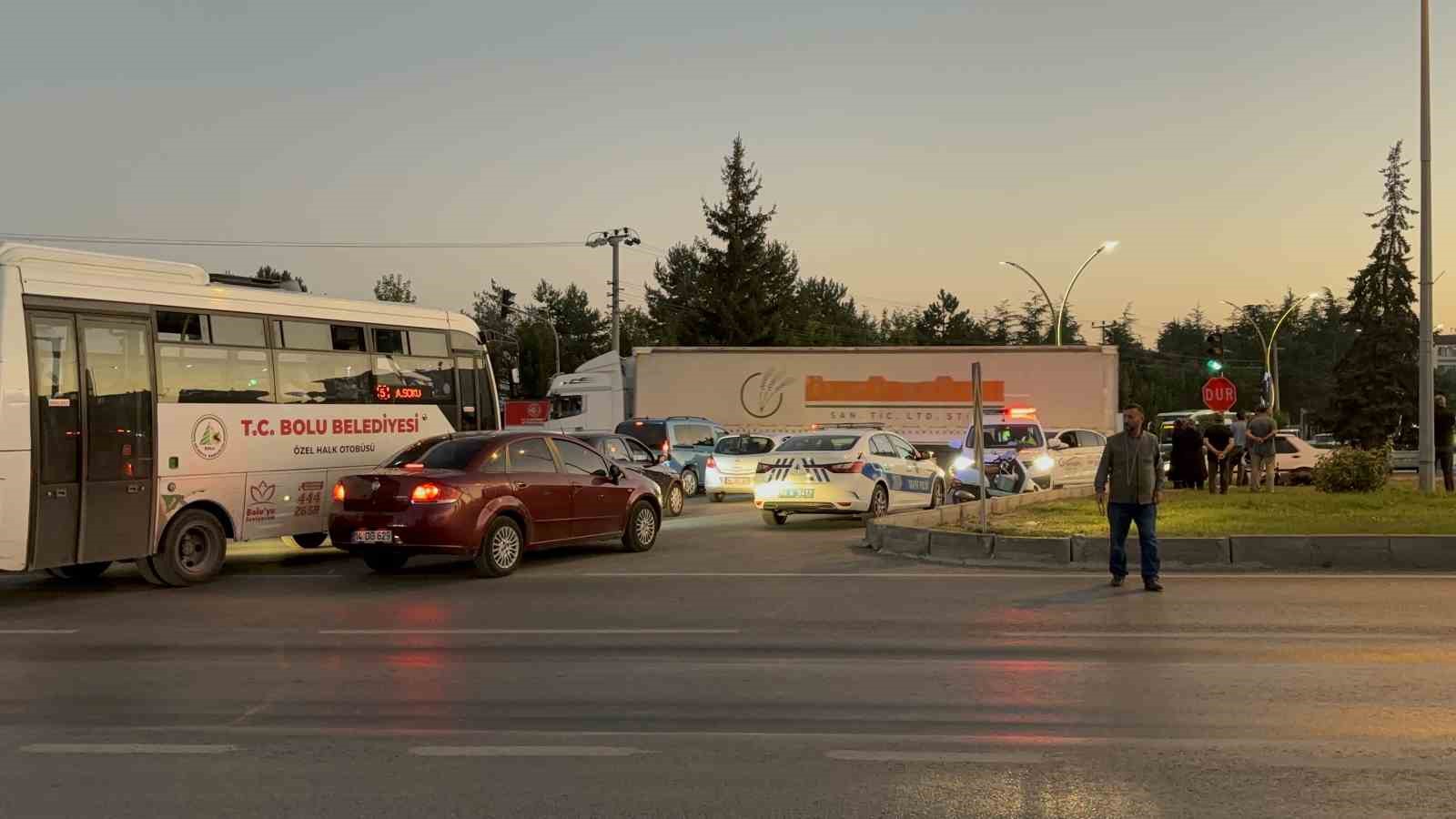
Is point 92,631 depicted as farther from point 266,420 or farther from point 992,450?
point 992,450

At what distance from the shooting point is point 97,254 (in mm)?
12648

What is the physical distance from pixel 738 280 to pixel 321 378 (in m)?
58.3

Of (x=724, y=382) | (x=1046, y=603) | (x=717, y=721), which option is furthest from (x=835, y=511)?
(x=724, y=382)

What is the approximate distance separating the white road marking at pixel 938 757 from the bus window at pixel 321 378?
1076 centimetres

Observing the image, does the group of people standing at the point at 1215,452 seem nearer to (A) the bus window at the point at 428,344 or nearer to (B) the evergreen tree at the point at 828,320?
(A) the bus window at the point at 428,344

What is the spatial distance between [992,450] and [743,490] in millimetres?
5163

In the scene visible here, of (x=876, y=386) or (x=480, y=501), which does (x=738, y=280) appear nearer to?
(x=876, y=386)

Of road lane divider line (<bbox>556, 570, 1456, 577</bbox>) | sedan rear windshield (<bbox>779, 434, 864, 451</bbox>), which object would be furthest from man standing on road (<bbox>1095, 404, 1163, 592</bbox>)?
sedan rear windshield (<bbox>779, 434, 864, 451</bbox>)

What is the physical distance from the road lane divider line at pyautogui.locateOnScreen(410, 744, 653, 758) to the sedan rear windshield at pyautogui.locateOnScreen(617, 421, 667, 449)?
21949 millimetres

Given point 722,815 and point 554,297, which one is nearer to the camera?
point 722,815

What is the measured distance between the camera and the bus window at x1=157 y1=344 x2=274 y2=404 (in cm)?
1313

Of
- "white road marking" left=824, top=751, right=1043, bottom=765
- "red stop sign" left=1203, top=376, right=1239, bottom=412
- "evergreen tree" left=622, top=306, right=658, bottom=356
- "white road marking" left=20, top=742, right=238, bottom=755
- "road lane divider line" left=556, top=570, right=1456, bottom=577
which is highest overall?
"evergreen tree" left=622, top=306, right=658, bottom=356

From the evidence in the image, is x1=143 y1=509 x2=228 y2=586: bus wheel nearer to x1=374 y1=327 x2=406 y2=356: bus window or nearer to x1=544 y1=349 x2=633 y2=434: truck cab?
x1=374 y1=327 x2=406 y2=356: bus window

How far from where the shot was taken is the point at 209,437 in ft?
44.3
